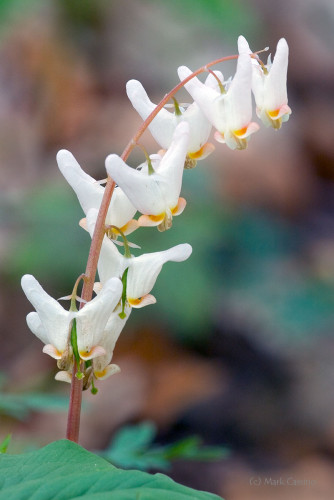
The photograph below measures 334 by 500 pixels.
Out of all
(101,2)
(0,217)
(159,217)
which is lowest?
(159,217)

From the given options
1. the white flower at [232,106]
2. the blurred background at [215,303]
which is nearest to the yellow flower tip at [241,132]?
the white flower at [232,106]

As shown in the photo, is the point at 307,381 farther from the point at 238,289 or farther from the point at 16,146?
the point at 16,146

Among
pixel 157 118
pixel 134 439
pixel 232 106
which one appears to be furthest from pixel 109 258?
pixel 134 439

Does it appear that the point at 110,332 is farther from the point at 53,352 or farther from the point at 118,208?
the point at 118,208

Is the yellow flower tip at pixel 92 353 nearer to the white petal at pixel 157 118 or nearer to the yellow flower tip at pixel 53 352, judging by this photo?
the yellow flower tip at pixel 53 352

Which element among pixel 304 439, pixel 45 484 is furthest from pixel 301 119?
pixel 45 484

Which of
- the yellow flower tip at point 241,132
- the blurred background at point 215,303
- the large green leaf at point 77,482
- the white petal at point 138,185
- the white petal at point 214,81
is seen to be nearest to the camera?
the large green leaf at point 77,482
